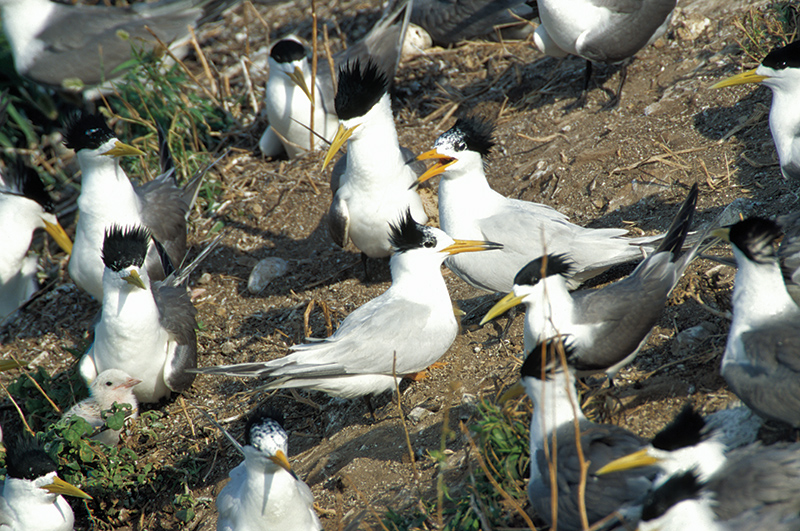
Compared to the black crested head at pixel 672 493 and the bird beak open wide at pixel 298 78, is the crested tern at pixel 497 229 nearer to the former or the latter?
the black crested head at pixel 672 493

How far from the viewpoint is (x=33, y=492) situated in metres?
3.84

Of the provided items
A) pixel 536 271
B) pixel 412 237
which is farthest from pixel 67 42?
pixel 536 271

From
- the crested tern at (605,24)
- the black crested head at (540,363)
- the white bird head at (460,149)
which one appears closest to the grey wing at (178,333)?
the white bird head at (460,149)

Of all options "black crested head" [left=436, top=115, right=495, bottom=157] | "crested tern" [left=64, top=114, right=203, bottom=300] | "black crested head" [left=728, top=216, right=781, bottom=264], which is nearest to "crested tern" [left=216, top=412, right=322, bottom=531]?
"black crested head" [left=436, top=115, right=495, bottom=157]

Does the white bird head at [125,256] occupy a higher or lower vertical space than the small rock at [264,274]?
higher

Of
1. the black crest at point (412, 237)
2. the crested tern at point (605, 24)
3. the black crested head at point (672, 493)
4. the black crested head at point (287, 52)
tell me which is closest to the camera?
the black crested head at point (672, 493)

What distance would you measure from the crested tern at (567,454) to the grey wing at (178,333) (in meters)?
2.72

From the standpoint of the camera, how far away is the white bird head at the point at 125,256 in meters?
4.22

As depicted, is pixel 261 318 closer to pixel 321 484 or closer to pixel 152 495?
pixel 152 495

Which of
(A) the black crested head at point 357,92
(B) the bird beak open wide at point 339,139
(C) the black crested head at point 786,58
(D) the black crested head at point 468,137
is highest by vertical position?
(C) the black crested head at point 786,58

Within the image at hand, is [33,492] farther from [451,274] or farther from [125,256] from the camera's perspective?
[451,274]

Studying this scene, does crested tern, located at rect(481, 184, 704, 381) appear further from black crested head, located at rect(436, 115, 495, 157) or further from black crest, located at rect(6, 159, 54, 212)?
black crest, located at rect(6, 159, 54, 212)

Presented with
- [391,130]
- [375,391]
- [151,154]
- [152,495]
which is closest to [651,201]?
[391,130]

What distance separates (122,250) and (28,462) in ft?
4.43
